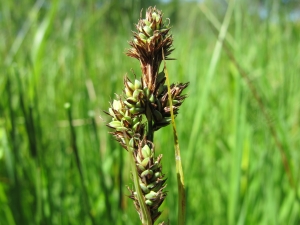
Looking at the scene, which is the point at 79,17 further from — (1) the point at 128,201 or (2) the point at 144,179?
(2) the point at 144,179

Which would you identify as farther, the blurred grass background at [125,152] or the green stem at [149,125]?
the blurred grass background at [125,152]

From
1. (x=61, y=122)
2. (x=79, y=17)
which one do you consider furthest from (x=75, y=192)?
(x=79, y=17)

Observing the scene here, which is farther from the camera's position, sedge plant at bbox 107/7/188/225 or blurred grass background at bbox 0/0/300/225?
blurred grass background at bbox 0/0/300/225

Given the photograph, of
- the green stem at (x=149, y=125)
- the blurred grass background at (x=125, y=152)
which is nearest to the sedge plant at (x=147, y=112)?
the green stem at (x=149, y=125)

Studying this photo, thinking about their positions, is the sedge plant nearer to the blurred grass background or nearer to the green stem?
the green stem

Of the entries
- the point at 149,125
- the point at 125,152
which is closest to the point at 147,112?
the point at 149,125

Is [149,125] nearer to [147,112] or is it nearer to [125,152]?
[147,112]

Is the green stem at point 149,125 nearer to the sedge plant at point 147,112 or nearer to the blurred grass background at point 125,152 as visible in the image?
the sedge plant at point 147,112

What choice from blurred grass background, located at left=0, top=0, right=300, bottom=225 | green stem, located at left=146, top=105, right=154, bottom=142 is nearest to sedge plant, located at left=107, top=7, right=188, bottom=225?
green stem, located at left=146, top=105, right=154, bottom=142
